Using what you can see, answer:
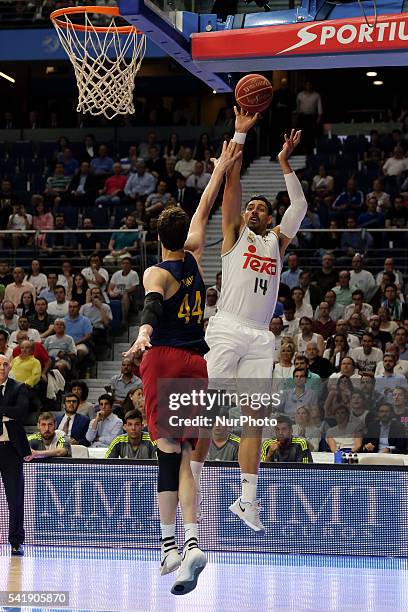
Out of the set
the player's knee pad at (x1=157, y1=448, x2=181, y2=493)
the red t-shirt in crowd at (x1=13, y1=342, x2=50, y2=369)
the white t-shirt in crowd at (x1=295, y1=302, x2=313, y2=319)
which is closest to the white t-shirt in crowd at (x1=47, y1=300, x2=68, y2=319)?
the red t-shirt in crowd at (x1=13, y1=342, x2=50, y2=369)

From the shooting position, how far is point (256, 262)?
27.1ft

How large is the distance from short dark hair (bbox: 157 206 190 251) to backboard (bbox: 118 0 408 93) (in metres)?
1.94

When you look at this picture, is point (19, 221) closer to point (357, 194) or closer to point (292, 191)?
point (357, 194)

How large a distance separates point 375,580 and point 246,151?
1253 centimetres

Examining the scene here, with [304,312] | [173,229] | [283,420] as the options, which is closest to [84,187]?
[304,312]

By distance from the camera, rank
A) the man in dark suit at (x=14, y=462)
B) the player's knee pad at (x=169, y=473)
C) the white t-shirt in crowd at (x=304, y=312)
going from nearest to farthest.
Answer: the player's knee pad at (x=169, y=473)
the man in dark suit at (x=14, y=462)
the white t-shirt in crowd at (x=304, y=312)

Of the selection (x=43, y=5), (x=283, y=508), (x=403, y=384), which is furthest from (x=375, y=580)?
(x=43, y=5)

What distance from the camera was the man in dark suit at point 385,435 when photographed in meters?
11.8

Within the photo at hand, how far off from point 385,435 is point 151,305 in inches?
214

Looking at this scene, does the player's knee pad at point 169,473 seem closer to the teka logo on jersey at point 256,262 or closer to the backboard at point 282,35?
the teka logo on jersey at point 256,262

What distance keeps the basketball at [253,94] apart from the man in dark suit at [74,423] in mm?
6229

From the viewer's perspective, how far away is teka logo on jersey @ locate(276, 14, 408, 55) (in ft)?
28.9

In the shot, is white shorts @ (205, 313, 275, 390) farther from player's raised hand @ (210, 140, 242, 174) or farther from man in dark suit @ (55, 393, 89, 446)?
man in dark suit @ (55, 393, 89, 446)

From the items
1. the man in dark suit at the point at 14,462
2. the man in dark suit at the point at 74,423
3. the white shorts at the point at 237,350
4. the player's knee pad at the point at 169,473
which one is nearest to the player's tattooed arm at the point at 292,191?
the white shorts at the point at 237,350
